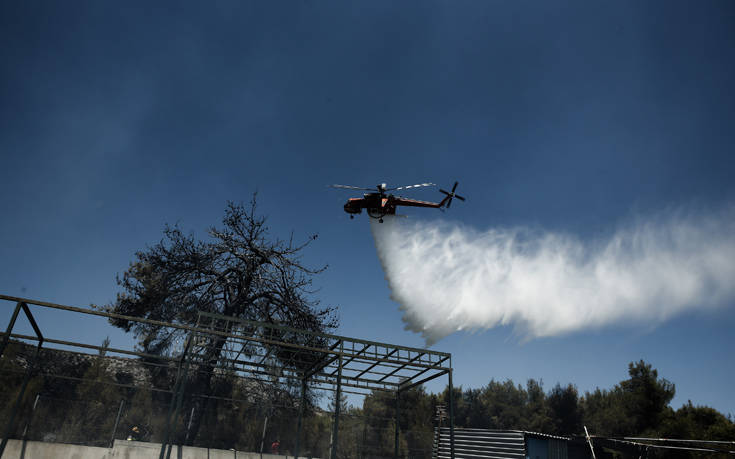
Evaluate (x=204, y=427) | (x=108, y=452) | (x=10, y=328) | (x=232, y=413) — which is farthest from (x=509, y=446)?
(x=10, y=328)

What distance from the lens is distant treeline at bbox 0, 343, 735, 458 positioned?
17031mm

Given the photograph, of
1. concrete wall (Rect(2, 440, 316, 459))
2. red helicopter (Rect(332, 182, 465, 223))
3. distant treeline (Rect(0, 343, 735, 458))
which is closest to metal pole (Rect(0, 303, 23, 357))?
distant treeline (Rect(0, 343, 735, 458))

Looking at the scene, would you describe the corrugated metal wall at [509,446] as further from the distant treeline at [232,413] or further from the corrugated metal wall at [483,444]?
the distant treeline at [232,413]

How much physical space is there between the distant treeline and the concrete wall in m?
0.92

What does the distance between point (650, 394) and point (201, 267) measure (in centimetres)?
4674

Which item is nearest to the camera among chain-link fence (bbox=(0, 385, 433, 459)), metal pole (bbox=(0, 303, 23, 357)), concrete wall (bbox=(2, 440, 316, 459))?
metal pole (bbox=(0, 303, 23, 357))

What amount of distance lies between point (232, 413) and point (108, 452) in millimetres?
7662

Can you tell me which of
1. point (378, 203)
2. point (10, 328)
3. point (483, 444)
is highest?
point (378, 203)

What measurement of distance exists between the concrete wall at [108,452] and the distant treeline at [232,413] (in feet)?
3.01

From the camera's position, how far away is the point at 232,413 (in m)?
22.6

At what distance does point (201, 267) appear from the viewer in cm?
2475

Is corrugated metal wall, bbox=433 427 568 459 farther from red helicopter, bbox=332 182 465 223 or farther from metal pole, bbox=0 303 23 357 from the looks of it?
metal pole, bbox=0 303 23 357

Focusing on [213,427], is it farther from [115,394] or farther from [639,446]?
[639,446]

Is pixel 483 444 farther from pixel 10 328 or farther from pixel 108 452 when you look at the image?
pixel 10 328
